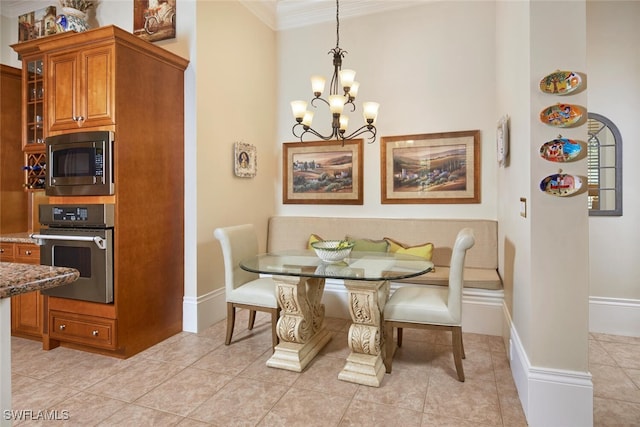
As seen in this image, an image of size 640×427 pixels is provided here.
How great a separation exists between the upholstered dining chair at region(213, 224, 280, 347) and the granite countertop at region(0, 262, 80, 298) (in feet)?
5.60

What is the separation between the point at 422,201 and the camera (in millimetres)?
3965

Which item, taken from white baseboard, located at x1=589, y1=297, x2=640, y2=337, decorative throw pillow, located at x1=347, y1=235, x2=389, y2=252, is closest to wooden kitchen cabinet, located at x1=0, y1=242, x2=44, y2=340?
decorative throw pillow, located at x1=347, y1=235, x2=389, y2=252

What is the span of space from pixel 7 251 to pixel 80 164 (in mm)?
1131

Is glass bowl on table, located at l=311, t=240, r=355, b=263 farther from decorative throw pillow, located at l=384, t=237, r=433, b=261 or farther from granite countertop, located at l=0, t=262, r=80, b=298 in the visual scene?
granite countertop, located at l=0, t=262, r=80, b=298

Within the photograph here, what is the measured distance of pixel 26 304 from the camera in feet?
9.94

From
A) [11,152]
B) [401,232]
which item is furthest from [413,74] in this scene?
[11,152]

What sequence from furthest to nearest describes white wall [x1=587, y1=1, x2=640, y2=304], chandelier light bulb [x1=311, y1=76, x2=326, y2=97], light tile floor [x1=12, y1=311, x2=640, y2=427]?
white wall [x1=587, y1=1, x2=640, y2=304] → chandelier light bulb [x1=311, y1=76, x2=326, y2=97] → light tile floor [x1=12, y1=311, x2=640, y2=427]

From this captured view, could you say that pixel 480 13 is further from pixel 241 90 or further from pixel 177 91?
pixel 177 91

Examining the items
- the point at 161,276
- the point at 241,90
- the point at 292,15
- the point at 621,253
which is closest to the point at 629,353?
the point at 621,253

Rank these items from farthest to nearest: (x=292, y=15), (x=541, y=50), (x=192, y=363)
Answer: (x=292, y=15) < (x=192, y=363) < (x=541, y=50)

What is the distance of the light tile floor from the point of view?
1979 millimetres

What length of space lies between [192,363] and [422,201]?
275 cm

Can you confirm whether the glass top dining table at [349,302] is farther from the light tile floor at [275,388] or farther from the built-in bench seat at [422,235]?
the built-in bench seat at [422,235]

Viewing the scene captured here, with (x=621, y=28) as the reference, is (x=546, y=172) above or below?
below
